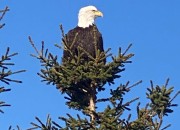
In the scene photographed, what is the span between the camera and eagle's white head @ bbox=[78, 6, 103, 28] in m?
12.1

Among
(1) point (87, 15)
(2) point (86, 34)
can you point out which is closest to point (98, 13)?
(1) point (87, 15)

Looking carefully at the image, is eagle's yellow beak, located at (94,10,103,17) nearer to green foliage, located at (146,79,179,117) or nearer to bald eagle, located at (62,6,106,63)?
bald eagle, located at (62,6,106,63)

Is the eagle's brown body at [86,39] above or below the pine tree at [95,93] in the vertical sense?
above

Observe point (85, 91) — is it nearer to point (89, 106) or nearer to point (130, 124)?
point (89, 106)

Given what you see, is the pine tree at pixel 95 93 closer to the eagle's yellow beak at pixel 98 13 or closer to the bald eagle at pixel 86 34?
the bald eagle at pixel 86 34

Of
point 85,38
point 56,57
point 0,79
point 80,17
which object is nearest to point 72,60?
point 56,57

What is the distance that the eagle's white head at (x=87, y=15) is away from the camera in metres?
12.1

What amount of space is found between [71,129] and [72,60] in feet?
4.10

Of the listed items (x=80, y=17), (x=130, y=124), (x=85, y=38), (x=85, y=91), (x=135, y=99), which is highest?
(x=80, y=17)

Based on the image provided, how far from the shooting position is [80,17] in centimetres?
1247

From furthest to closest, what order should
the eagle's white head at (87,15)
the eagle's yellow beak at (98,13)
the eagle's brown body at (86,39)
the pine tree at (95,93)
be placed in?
the eagle's yellow beak at (98,13) < the eagle's white head at (87,15) < the eagle's brown body at (86,39) < the pine tree at (95,93)

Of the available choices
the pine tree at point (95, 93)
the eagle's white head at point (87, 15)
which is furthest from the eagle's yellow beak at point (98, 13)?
the pine tree at point (95, 93)

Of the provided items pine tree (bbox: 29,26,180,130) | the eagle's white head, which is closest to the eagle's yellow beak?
the eagle's white head

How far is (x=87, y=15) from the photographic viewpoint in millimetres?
12555
